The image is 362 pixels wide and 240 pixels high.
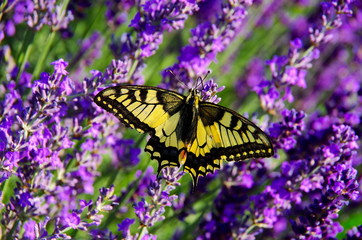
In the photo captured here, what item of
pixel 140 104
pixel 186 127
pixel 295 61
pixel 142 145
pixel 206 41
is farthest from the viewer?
pixel 142 145

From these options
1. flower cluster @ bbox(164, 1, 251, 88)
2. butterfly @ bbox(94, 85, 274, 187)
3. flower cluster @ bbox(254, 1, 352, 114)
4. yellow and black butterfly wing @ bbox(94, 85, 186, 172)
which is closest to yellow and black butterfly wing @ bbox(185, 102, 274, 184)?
butterfly @ bbox(94, 85, 274, 187)

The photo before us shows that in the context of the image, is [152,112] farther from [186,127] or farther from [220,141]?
[220,141]

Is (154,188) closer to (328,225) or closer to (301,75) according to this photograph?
(328,225)

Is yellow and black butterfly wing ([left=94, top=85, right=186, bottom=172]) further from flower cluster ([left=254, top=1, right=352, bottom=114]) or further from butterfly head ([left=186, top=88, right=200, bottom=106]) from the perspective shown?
flower cluster ([left=254, top=1, right=352, bottom=114])

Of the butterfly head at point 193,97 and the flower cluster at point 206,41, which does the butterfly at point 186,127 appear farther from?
the flower cluster at point 206,41

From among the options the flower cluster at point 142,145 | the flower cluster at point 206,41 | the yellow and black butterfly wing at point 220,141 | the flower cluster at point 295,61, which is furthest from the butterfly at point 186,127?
the flower cluster at point 295,61

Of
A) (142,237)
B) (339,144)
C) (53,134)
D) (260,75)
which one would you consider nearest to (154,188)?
(142,237)

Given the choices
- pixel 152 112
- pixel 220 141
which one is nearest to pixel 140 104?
pixel 152 112
